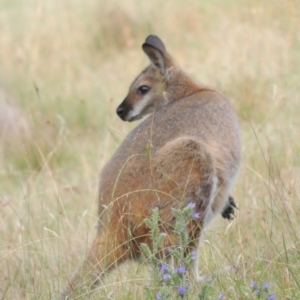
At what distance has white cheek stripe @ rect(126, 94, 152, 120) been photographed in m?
5.26

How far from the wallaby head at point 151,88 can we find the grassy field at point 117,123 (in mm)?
205

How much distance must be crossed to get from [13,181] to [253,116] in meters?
2.39

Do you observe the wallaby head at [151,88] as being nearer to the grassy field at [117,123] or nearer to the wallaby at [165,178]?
the grassy field at [117,123]

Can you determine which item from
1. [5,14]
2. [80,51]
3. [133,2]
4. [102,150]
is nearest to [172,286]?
[102,150]

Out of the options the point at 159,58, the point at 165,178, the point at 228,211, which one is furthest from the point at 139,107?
the point at 165,178

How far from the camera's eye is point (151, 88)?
17.4 feet

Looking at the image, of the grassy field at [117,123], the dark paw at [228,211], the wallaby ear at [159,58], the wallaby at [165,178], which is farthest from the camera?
the wallaby ear at [159,58]

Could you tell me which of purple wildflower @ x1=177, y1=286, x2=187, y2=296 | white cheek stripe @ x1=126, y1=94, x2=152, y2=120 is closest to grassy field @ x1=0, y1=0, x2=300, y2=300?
white cheek stripe @ x1=126, y1=94, x2=152, y2=120

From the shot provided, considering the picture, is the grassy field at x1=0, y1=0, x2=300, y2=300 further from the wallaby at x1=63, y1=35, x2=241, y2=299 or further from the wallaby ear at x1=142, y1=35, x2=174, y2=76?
the wallaby ear at x1=142, y1=35, x2=174, y2=76

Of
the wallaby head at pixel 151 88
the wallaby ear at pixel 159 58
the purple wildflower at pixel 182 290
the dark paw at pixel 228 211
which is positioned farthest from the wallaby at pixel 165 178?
the purple wildflower at pixel 182 290

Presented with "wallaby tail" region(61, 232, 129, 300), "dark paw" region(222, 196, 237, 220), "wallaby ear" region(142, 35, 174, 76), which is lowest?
"dark paw" region(222, 196, 237, 220)

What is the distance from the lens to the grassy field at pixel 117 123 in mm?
4215

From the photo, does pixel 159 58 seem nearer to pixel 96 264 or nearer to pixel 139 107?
pixel 139 107

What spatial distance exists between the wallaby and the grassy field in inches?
5.7
